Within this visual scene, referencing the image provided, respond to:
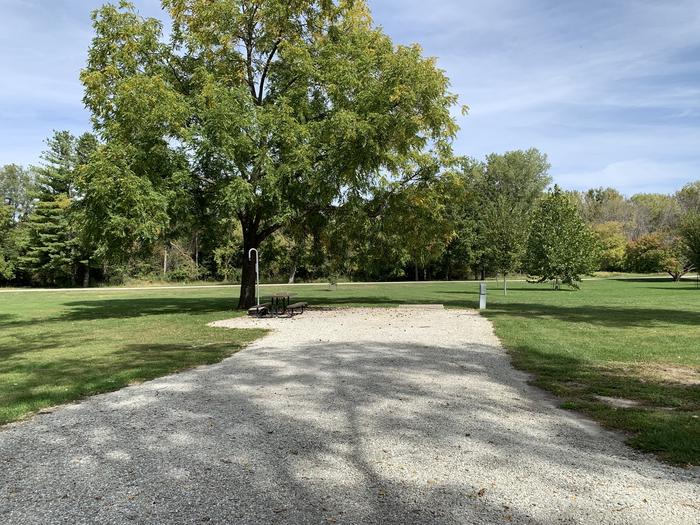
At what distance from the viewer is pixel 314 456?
175 inches

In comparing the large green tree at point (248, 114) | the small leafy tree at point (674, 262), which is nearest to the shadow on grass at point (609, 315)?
the large green tree at point (248, 114)

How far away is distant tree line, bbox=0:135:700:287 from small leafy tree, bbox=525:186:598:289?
8cm

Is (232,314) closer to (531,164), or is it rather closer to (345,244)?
(345,244)

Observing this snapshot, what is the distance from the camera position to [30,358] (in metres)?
10.3

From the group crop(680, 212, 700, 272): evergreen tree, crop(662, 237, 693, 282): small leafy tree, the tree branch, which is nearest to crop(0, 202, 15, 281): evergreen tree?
the tree branch

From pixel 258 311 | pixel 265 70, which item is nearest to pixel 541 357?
pixel 258 311

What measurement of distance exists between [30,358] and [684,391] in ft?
36.2

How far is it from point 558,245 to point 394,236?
15.9 meters

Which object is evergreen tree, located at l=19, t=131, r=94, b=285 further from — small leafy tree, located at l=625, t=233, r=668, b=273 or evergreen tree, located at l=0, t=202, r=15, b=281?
small leafy tree, located at l=625, t=233, r=668, b=273

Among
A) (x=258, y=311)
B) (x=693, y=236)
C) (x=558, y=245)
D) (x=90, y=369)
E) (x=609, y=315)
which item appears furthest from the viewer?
(x=558, y=245)

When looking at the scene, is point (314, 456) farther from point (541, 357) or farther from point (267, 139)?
point (267, 139)

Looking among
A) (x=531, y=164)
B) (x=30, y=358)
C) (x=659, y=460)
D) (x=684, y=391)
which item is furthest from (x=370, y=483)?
(x=531, y=164)

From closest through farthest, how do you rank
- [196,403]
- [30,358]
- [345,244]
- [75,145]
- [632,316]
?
[196,403] → [30,358] → [632,316] → [345,244] → [75,145]

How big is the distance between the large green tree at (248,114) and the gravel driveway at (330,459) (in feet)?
35.3
